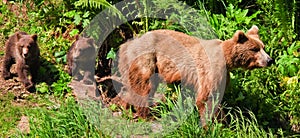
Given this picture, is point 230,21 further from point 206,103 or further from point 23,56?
point 23,56

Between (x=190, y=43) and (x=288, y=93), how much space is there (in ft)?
4.92

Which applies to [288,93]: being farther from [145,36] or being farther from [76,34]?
[76,34]

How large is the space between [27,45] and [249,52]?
306 cm

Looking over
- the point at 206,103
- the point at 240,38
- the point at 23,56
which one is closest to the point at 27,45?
the point at 23,56

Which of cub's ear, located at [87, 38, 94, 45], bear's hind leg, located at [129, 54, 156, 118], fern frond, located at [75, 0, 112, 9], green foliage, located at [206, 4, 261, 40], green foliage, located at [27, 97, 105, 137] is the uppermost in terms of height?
fern frond, located at [75, 0, 112, 9]

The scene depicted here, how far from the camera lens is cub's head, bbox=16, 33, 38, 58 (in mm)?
7855

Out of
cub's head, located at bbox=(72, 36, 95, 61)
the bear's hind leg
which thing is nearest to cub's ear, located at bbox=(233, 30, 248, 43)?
the bear's hind leg

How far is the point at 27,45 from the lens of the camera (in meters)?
7.87

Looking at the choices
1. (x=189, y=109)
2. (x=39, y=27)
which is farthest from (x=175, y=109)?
(x=39, y=27)

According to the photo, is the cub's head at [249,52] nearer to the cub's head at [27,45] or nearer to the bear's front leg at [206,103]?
the bear's front leg at [206,103]

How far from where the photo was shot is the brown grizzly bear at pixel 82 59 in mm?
7922

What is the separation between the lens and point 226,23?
8.06 metres

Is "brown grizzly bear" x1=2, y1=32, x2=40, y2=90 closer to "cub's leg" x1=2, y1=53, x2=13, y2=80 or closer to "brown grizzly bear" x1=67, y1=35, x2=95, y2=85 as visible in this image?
"cub's leg" x1=2, y1=53, x2=13, y2=80

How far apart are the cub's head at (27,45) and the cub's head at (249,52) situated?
2.86m
